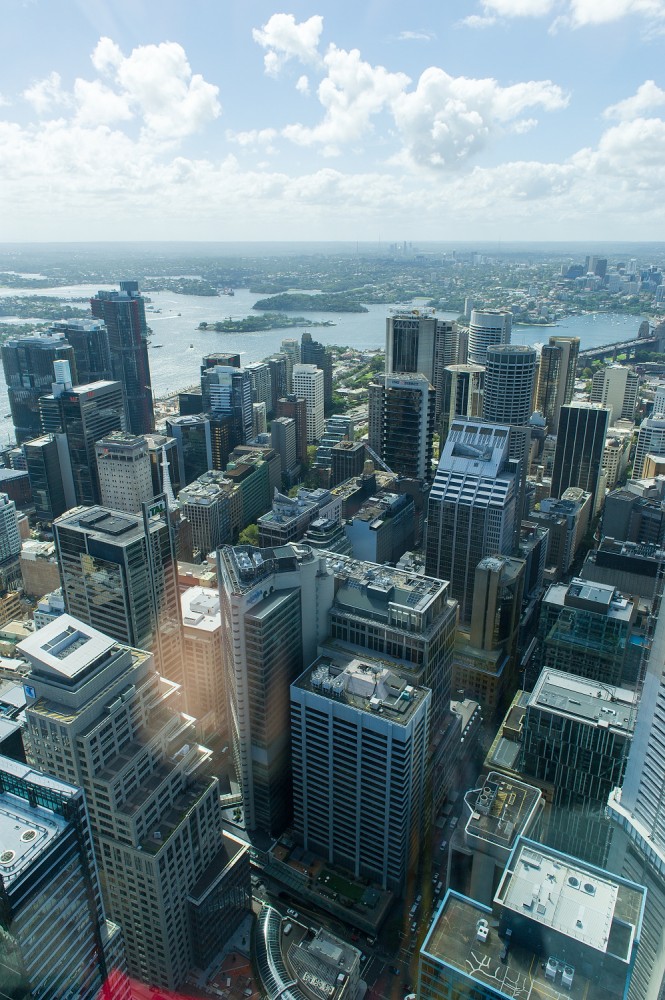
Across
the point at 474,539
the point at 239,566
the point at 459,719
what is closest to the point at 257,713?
the point at 239,566

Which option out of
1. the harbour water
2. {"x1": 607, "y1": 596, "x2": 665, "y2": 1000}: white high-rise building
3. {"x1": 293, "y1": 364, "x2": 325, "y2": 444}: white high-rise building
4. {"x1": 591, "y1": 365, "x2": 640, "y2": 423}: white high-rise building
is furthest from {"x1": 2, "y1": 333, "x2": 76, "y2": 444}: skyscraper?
{"x1": 607, "y1": 596, "x2": 665, "y2": 1000}: white high-rise building

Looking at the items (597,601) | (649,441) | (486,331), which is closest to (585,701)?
(597,601)

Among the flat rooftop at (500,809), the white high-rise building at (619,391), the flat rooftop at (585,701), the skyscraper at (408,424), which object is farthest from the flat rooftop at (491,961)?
the white high-rise building at (619,391)

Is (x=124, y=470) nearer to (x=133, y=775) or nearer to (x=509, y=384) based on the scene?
(x=133, y=775)

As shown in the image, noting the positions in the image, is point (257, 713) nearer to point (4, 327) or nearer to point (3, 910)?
point (3, 910)

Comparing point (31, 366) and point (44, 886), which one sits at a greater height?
point (44, 886)

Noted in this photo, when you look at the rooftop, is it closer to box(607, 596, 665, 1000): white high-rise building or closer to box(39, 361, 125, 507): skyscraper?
box(607, 596, 665, 1000): white high-rise building
